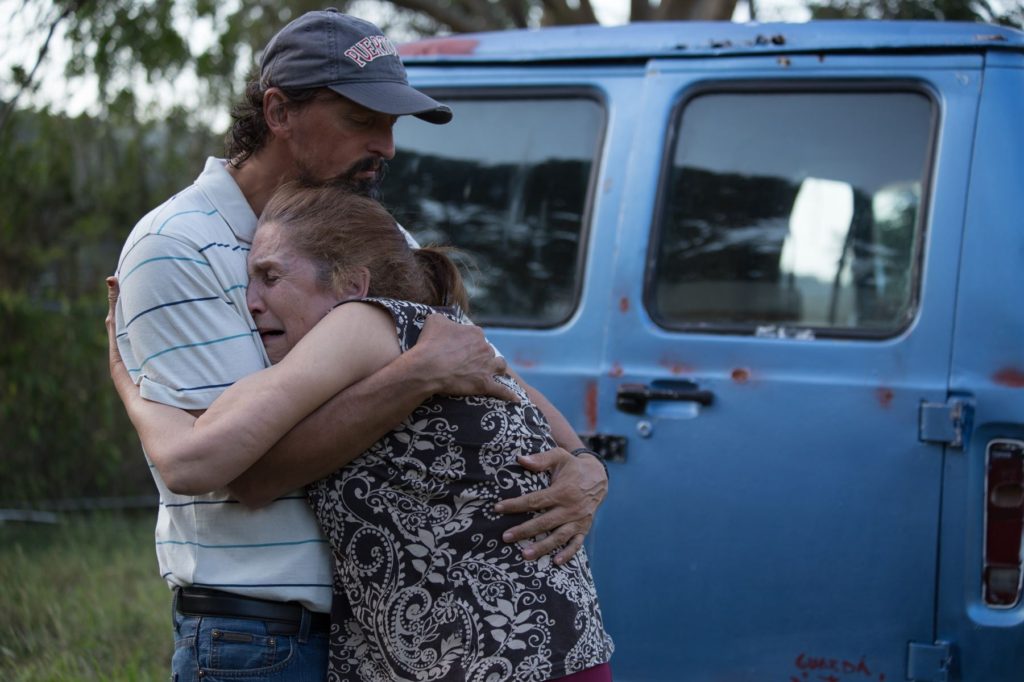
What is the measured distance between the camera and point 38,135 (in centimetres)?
724

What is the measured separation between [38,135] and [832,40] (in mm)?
5671

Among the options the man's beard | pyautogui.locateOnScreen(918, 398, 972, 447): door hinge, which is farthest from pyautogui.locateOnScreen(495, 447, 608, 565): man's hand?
pyautogui.locateOnScreen(918, 398, 972, 447): door hinge

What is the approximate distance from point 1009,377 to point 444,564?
1556mm

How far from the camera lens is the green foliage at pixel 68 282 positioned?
5.96 m

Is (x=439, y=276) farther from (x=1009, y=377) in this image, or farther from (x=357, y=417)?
(x=1009, y=377)

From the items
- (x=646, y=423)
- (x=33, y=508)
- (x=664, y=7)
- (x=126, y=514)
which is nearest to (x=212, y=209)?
(x=646, y=423)

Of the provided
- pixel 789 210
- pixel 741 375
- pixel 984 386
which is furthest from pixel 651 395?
pixel 984 386

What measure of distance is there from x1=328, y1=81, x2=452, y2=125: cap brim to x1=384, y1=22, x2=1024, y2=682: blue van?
117 cm

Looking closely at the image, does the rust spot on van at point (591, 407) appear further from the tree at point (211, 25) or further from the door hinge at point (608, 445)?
the tree at point (211, 25)

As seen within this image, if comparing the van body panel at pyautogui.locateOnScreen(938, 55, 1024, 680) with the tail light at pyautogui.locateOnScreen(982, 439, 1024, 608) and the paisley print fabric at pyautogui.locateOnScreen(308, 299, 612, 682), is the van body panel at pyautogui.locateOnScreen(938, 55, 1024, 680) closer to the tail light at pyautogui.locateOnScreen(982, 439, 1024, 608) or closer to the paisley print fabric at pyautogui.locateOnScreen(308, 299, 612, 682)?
the tail light at pyautogui.locateOnScreen(982, 439, 1024, 608)

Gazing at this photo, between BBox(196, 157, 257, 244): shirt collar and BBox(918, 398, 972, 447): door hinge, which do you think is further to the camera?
BBox(918, 398, 972, 447): door hinge

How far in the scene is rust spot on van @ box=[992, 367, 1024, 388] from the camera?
8.71 ft

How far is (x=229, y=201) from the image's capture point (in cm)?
203

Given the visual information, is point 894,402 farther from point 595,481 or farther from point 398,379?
point 398,379
